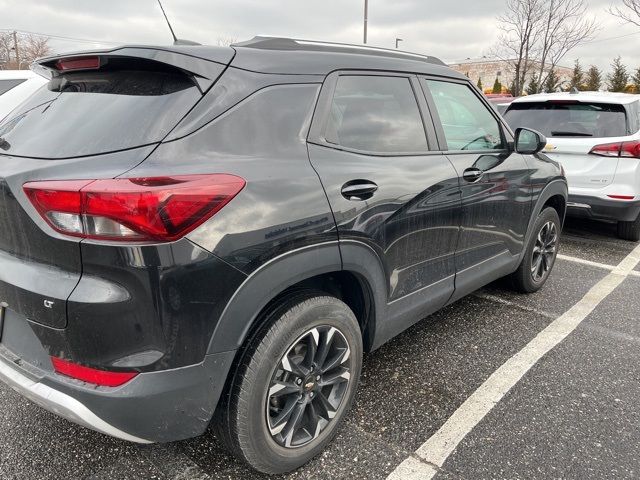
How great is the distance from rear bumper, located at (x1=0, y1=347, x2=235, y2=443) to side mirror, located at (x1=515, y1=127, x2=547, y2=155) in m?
2.66

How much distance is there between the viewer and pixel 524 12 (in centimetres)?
1967

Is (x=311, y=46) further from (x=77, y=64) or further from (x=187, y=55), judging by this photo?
(x=77, y=64)

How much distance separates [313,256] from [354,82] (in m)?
0.93

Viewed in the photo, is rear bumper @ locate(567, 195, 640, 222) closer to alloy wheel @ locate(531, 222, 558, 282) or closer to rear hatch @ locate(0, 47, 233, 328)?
alloy wheel @ locate(531, 222, 558, 282)

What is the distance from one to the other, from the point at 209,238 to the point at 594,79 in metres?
35.2

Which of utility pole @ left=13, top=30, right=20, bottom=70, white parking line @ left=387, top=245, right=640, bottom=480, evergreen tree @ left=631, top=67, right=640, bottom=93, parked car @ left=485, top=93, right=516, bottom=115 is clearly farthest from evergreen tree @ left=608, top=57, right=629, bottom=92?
utility pole @ left=13, top=30, right=20, bottom=70

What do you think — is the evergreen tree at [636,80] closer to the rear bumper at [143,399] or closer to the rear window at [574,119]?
the rear window at [574,119]

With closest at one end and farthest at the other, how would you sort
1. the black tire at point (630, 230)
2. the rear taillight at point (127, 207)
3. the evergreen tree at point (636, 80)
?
the rear taillight at point (127, 207) < the black tire at point (630, 230) < the evergreen tree at point (636, 80)

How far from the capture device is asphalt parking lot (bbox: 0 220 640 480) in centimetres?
210

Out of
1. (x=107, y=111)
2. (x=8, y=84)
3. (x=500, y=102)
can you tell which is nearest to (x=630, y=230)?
(x=107, y=111)

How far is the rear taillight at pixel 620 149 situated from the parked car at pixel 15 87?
6305 millimetres

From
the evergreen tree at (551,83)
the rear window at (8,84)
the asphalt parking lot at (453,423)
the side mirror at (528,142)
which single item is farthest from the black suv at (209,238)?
the evergreen tree at (551,83)

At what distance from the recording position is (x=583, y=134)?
5422 millimetres

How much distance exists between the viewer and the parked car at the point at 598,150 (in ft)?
17.1
